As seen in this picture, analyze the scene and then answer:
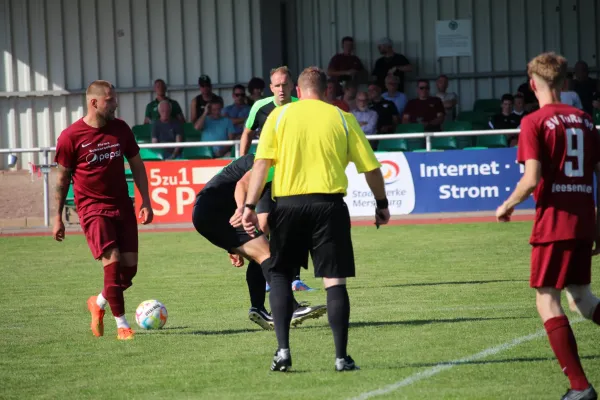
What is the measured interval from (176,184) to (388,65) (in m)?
5.88

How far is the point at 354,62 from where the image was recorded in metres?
22.5

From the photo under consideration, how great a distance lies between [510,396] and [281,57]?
741 inches

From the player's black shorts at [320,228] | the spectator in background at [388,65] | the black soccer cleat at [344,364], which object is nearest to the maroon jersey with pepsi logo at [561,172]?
the player's black shorts at [320,228]

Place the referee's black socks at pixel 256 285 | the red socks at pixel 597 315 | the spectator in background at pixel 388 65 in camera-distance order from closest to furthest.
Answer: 1. the red socks at pixel 597 315
2. the referee's black socks at pixel 256 285
3. the spectator in background at pixel 388 65

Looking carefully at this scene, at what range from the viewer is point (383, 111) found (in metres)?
20.7

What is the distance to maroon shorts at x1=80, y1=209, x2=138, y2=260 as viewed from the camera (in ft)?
28.0

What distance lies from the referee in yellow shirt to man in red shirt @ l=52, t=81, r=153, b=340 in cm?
208

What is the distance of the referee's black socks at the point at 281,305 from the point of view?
22.5 feet

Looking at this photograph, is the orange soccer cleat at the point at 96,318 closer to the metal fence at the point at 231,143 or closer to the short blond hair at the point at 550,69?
the short blond hair at the point at 550,69

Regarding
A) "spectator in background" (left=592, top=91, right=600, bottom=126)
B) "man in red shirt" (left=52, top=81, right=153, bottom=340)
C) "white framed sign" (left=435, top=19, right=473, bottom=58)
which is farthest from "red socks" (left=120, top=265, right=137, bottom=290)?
"white framed sign" (left=435, top=19, right=473, bottom=58)

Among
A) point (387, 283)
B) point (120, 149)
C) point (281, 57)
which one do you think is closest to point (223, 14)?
point (281, 57)

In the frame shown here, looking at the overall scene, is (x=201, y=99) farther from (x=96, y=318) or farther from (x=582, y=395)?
(x=582, y=395)

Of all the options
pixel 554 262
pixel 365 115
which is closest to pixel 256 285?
pixel 554 262

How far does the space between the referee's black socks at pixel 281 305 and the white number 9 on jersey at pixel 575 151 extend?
194cm
